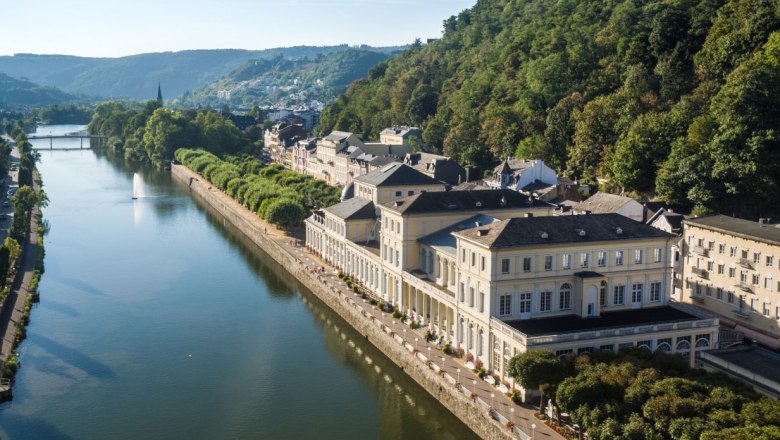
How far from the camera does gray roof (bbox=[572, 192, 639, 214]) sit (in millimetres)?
62019

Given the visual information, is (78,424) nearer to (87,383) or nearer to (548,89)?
(87,383)

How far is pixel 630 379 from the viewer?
32.0m

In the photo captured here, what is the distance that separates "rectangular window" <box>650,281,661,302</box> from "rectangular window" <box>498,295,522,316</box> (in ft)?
27.8

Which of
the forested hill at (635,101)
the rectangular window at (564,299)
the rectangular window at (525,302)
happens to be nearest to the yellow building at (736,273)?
the rectangular window at (564,299)

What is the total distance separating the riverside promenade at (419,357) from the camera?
3519cm

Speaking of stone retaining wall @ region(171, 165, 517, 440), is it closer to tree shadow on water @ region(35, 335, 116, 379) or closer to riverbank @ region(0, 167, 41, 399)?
tree shadow on water @ region(35, 335, 116, 379)

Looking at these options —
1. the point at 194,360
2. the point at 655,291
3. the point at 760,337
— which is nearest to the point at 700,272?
the point at 760,337

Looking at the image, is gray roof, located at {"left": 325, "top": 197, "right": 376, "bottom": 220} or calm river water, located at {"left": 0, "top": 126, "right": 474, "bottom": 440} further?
gray roof, located at {"left": 325, "top": 197, "right": 376, "bottom": 220}

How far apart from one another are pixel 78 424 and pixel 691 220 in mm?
36162

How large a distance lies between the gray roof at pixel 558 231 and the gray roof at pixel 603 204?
17421mm

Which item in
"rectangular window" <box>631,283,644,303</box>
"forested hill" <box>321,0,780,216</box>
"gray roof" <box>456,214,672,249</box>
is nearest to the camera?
"gray roof" <box>456,214,672,249</box>

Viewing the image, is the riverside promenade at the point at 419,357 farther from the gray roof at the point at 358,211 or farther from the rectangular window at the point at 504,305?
the gray roof at the point at 358,211

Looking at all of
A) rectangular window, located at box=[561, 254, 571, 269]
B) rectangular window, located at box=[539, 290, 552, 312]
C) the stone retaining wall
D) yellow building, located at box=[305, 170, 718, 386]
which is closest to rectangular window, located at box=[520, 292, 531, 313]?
yellow building, located at box=[305, 170, 718, 386]

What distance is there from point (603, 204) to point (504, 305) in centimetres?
2513
